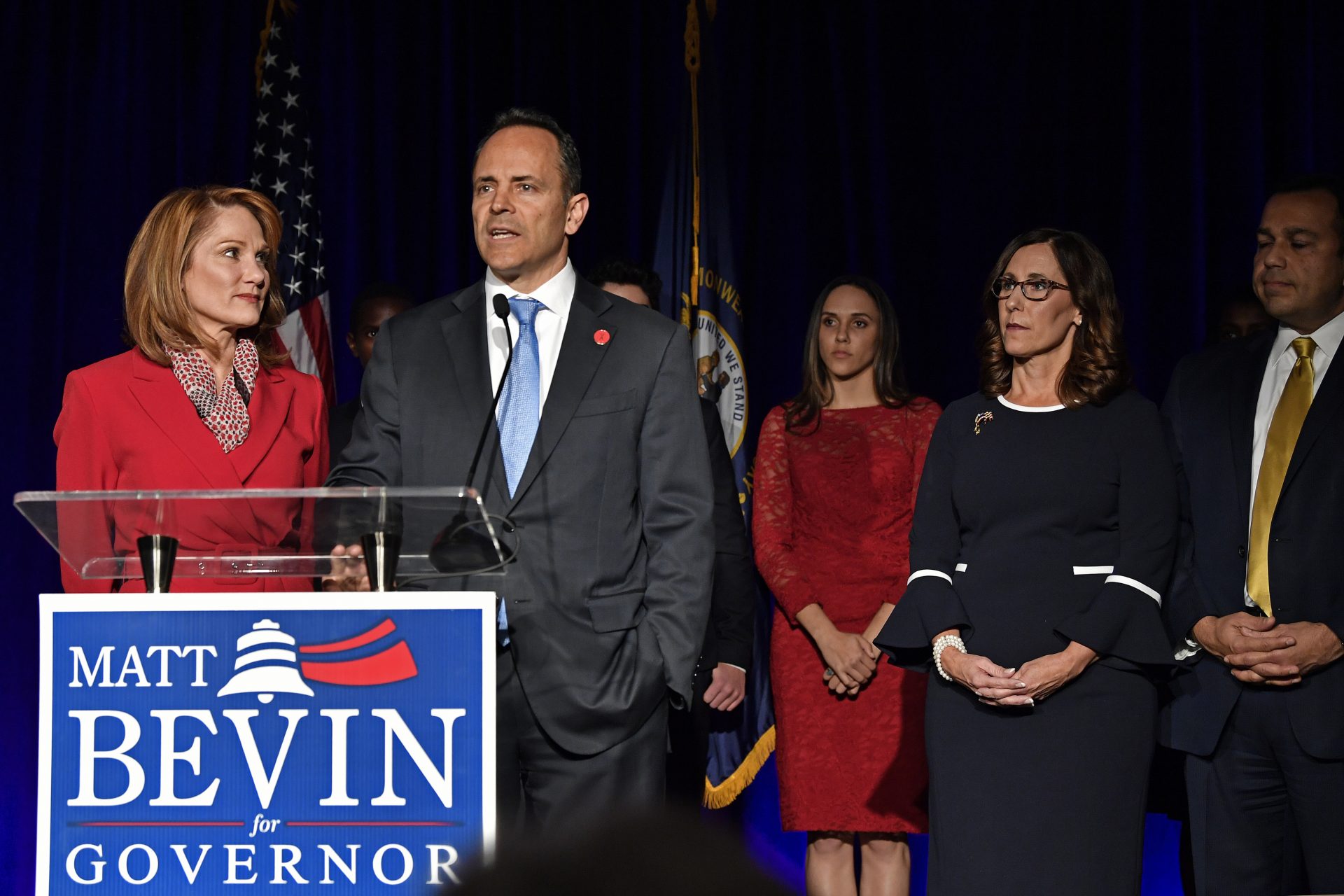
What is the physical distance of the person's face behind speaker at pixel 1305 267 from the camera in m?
3.12

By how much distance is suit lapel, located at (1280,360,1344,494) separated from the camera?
9.87ft

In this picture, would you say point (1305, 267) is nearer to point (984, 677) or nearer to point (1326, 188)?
point (1326, 188)

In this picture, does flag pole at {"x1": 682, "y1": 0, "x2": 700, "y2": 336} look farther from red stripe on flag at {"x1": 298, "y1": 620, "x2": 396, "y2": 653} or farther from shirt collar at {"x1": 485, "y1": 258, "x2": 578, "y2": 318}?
red stripe on flag at {"x1": 298, "y1": 620, "x2": 396, "y2": 653}

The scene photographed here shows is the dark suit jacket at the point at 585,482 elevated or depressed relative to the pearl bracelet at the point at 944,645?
elevated

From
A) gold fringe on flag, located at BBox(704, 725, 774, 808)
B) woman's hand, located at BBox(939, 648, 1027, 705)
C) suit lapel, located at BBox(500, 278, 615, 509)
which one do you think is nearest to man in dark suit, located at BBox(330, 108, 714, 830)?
suit lapel, located at BBox(500, 278, 615, 509)

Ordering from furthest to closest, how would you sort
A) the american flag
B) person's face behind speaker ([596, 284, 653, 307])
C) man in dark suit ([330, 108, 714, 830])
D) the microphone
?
the american flag
person's face behind speaker ([596, 284, 653, 307])
man in dark suit ([330, 108, 714, 830])
the microphone

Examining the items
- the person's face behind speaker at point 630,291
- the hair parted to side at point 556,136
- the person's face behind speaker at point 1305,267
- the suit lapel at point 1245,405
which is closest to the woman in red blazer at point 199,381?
the hair parted to side at point 556,136

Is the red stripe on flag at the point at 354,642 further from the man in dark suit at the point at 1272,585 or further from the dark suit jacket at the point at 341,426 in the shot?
the dark suit jacket at the point at 341,426

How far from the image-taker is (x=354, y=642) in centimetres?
164

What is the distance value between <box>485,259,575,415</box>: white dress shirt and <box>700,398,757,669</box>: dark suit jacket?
4.09 ft

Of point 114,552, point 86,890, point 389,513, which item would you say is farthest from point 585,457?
point 86,890

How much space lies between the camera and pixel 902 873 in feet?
12.3

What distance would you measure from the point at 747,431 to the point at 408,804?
2988 mm

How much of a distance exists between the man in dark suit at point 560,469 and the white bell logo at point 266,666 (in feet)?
1.70
